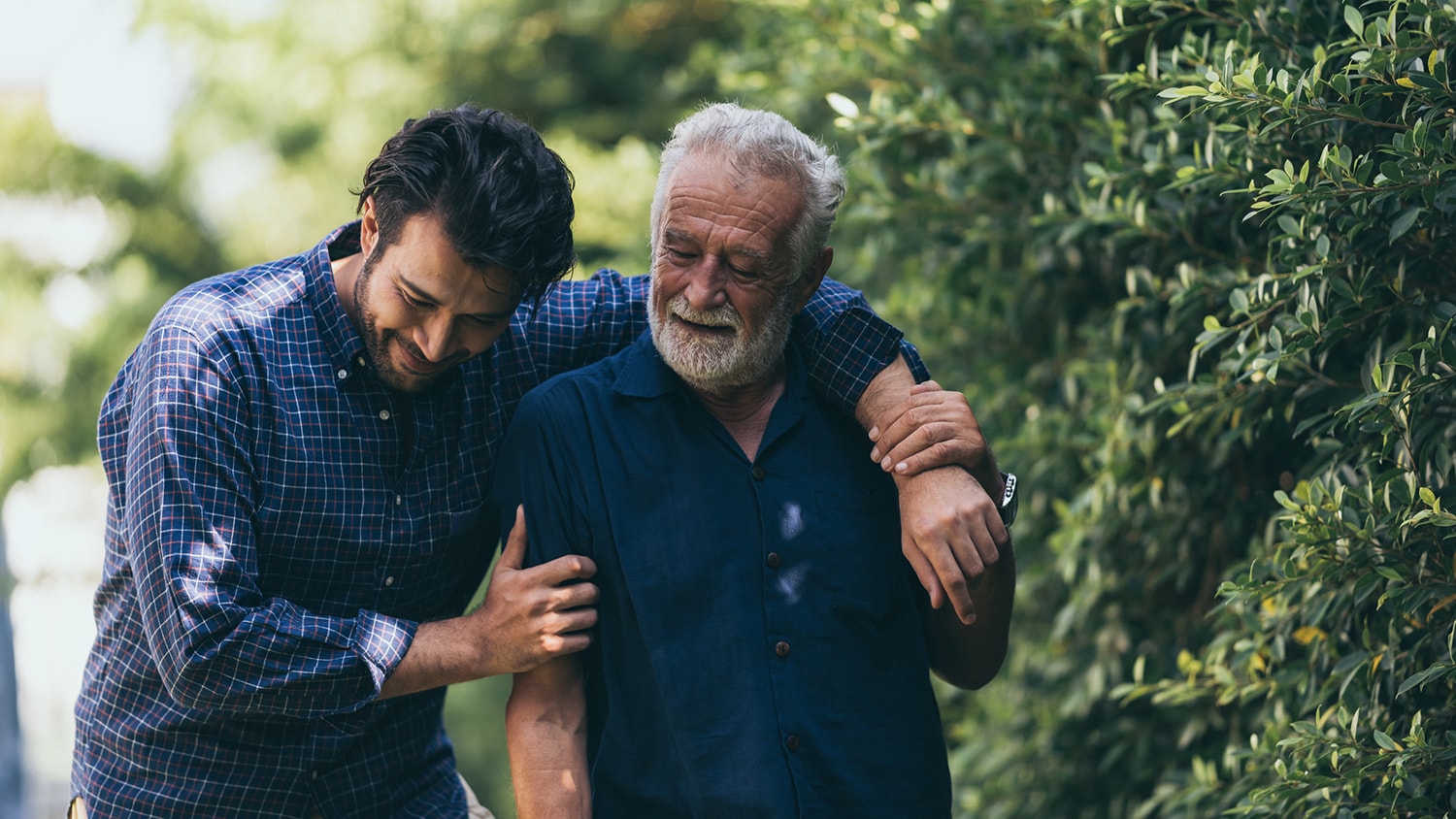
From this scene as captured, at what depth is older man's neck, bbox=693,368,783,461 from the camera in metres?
2.31

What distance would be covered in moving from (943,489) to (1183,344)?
1030 millimetres

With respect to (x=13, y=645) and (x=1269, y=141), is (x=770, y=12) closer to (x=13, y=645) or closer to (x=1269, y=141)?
(x=1269, y=141)

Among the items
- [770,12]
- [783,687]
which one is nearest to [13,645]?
[770,12]

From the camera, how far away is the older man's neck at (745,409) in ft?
7.59

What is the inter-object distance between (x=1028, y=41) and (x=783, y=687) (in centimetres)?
173


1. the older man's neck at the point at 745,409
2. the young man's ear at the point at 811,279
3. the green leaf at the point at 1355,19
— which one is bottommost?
the older man's neck at the point at 745,409

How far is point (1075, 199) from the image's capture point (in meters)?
2.95

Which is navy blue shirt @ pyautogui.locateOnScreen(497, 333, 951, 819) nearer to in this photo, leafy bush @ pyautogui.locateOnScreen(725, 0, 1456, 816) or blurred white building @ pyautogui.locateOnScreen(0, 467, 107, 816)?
leafy bush @ pyautogui.locateOnScreen(725, 0, 1456, 816)

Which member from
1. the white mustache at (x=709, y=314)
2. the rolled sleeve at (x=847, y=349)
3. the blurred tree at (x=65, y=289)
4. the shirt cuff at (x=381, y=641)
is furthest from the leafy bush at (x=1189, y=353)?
the blurred tree at (x=65, y=289)

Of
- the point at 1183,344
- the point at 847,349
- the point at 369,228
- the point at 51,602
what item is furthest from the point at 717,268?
the point at 51,602

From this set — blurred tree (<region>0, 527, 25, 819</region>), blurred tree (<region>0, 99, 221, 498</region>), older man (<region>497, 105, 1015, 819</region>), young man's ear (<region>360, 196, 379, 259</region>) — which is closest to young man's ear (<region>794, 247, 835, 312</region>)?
older man (<region>497, 105, 1015, 819</region>)

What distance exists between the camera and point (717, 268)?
2.17m

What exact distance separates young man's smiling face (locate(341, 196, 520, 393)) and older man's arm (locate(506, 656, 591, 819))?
535 millimetres

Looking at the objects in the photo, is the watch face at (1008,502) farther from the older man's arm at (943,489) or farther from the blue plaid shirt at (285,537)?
the blue plaid shirt at (285,537)
